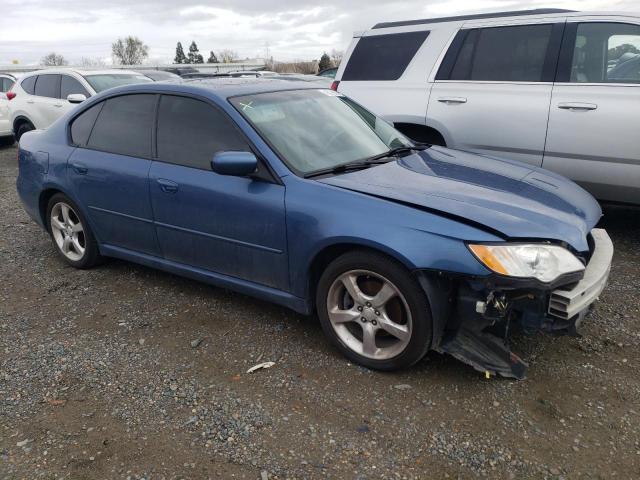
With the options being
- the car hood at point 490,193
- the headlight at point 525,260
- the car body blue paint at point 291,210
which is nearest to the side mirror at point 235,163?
the car body blue paint at point 291,210

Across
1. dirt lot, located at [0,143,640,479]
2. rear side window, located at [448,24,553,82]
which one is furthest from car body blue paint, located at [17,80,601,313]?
rear side window, located at [448,24,553,82]

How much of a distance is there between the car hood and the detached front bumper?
26 centimetres

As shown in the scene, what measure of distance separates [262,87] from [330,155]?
32.4 inches

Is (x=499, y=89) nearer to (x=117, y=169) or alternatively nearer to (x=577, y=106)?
(x=577, y=106)

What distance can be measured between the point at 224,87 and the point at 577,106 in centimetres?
307

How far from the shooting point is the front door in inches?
131

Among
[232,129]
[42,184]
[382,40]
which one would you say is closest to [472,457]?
[232,129]

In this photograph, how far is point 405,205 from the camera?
2895 mm

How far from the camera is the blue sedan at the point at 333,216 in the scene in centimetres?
273

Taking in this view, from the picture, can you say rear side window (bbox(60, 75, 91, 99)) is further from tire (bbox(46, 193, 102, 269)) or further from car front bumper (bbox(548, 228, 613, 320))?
car front bumper (bbox(548, 228, 613, 320))

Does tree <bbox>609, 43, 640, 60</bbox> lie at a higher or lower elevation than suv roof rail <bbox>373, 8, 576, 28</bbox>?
lower

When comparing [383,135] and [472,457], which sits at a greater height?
[383,135]

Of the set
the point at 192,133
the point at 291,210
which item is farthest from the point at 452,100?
the point at 291,210

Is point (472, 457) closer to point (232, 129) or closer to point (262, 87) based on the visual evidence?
point (232, 129)
